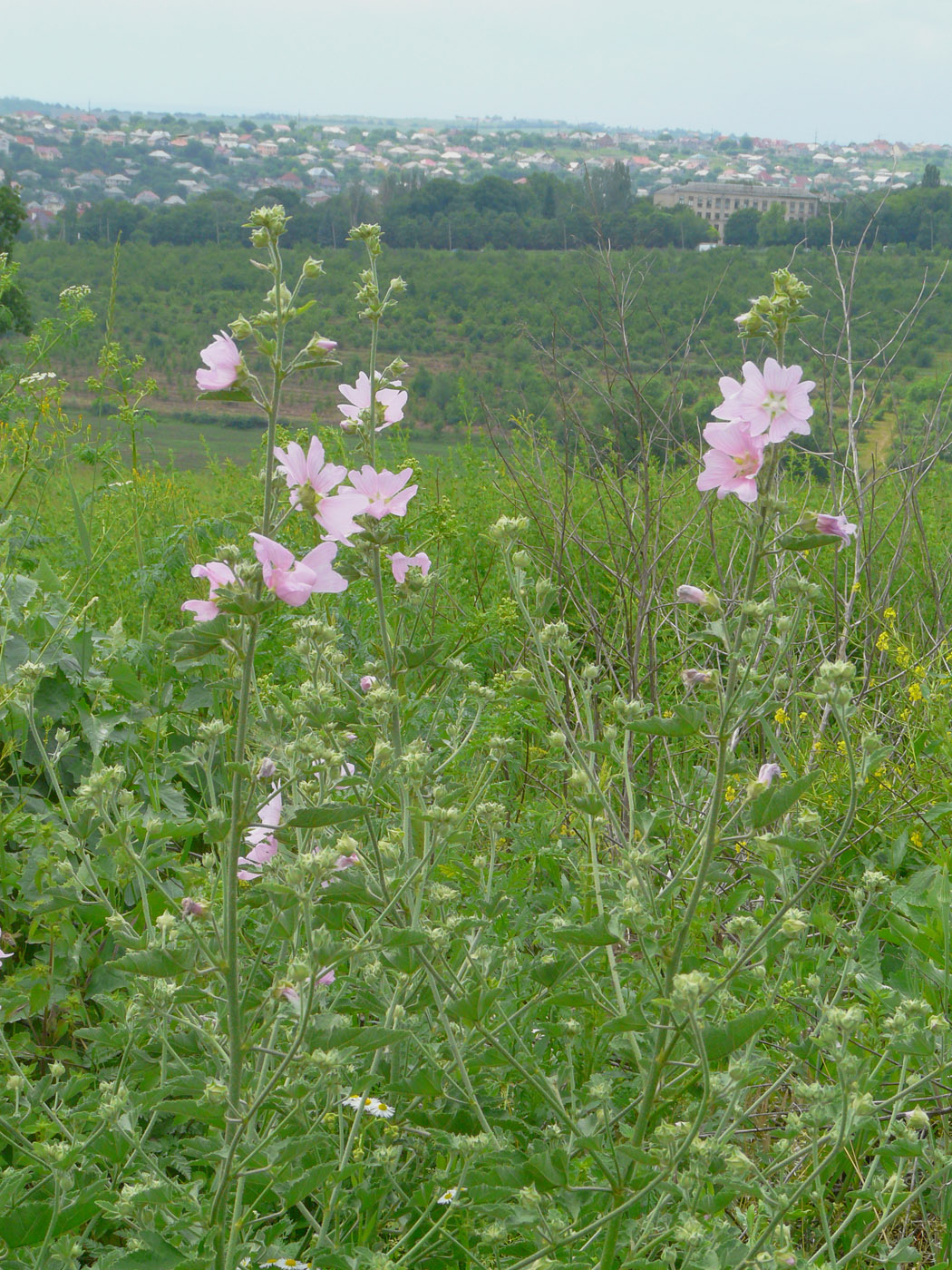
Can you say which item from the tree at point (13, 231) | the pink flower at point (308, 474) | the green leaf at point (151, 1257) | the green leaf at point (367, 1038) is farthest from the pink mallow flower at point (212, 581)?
the tree at point (13, 231)

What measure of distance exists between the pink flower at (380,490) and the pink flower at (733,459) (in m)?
0.45


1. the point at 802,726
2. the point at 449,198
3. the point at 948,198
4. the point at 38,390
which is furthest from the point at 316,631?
the point at 449,198

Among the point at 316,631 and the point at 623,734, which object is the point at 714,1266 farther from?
the point at 623,734

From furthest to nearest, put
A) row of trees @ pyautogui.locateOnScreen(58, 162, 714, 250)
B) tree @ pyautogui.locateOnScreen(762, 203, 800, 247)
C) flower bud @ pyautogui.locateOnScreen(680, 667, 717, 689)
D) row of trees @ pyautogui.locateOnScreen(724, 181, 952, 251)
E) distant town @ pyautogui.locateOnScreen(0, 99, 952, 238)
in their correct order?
distant town @ pyautogui.locateOnScreen(0, 99, 952, 238) < row of trees @ pyautogui.locateOnScreen(58, 162, 714, 250) < tree @ pyautogui.locateOnScreen(762, 203, 800, 247) < row of trees @ pyautogui.locateOnScreen(724, 181, 952, 251) < flower bud @ pyautogui.locateOnScreen(680, 667, 717, 689)

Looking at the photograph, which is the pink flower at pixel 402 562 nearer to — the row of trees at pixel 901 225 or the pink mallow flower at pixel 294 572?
the pink mallow flower at pixel 294 572

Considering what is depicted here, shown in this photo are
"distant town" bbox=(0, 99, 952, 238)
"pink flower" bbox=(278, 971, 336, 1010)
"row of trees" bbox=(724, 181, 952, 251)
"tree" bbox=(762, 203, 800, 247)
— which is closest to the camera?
"pink flower" bbox=(278, 971, 336, 1010)

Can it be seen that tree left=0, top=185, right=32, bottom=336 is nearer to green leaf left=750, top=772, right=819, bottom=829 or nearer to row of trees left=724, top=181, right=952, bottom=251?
row of trees left=724, top=181, right=952, bottom=251

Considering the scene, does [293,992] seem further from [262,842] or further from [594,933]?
[262,842]

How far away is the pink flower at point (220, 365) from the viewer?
1.22 m

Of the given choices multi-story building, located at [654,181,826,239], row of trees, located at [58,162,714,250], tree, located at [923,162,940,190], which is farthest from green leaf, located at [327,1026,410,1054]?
row of trees, located at [58,162,714,250]

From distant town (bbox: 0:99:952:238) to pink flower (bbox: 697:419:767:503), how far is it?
18.7 meters

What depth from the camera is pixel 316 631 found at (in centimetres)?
150

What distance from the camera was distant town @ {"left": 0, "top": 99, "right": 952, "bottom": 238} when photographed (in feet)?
110

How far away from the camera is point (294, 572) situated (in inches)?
45.3
